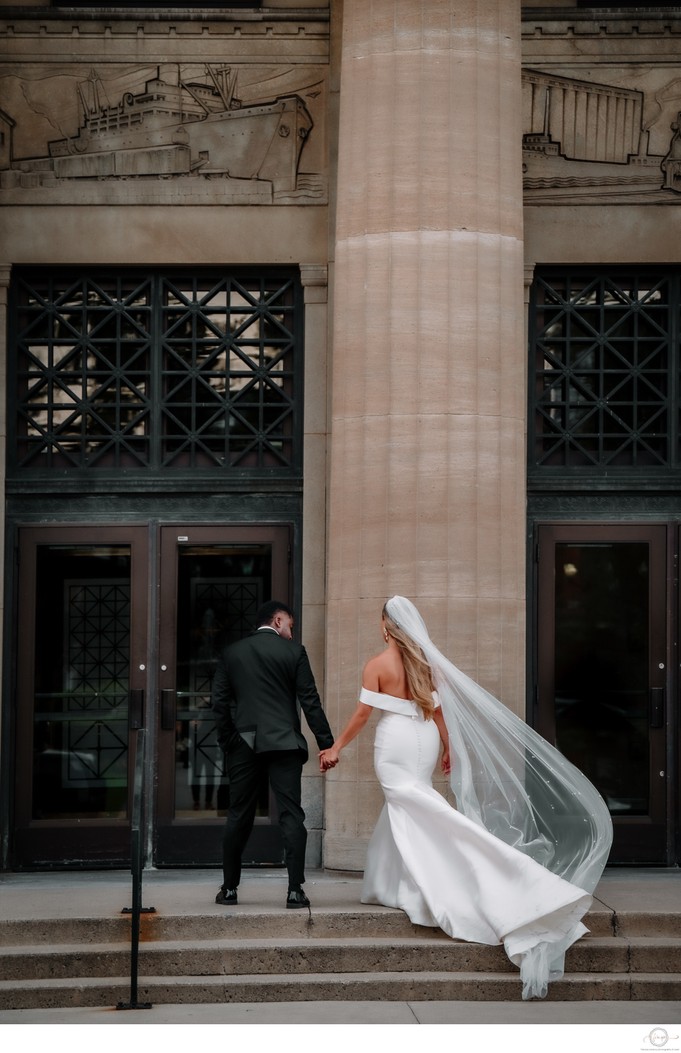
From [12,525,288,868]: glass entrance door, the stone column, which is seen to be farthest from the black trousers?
[12,525,288,868]: glass entrance door

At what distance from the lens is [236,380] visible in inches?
489

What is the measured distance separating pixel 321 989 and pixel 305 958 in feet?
1.02

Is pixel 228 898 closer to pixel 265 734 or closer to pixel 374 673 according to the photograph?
pixel 265 734

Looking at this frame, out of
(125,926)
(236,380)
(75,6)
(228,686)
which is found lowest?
(125,926)

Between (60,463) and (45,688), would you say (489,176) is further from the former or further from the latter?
(45,688)

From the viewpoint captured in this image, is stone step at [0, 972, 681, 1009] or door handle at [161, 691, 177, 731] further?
door handle at [161, 691, 177, 731]

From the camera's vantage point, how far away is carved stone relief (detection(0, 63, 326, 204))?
40.6 feet

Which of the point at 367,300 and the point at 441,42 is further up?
the point at 441,42

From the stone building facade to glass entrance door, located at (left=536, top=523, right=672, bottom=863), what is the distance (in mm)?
20

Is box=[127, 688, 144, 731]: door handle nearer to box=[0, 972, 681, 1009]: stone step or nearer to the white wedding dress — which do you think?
the white wedding dress

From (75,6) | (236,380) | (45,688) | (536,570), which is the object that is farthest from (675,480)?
(75,6)

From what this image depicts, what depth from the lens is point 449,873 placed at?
9.30 metres

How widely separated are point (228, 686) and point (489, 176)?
429 cm

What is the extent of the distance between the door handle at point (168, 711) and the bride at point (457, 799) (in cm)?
285
